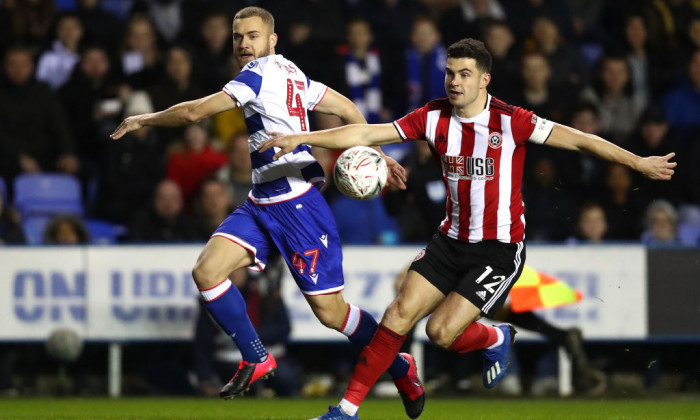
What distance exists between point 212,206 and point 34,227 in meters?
1.94

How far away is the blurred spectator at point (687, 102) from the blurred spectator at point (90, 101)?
237 inches

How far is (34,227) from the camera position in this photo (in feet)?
37.9

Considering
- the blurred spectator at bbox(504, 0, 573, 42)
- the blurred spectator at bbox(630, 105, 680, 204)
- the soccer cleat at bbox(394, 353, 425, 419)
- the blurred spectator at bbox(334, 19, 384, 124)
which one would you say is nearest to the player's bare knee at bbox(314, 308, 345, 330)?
the soccer cleat at bbox(394, 353, 425, 419)

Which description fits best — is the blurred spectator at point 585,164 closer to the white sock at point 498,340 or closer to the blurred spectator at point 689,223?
the blurred spectator at point 689,223

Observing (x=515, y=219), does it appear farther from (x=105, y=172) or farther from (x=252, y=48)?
(x=105, y=172)

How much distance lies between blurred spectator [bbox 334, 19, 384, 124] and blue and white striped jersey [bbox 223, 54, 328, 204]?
5.14 meters

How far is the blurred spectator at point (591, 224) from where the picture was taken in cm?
1096

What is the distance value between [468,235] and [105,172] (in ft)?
18.7

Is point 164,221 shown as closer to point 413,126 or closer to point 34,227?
point 34,227

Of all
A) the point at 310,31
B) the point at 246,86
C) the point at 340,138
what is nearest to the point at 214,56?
the point at 310,31

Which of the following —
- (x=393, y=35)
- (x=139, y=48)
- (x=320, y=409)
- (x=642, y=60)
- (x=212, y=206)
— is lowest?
(x=320, y=409)

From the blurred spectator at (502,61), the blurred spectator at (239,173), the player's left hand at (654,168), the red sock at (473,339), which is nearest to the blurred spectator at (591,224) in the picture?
the blurred spectator at (502,61)

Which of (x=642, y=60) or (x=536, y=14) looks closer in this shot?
(x=642, y=60)

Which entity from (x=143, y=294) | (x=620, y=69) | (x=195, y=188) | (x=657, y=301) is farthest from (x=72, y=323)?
(x=620, y=69)
